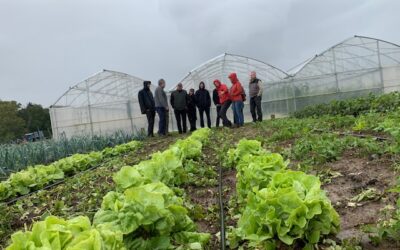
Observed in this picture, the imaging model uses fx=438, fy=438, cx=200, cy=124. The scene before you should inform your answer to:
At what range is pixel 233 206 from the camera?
3.44 m

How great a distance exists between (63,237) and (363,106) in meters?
12.0

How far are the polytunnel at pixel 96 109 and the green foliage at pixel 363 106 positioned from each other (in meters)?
8.43

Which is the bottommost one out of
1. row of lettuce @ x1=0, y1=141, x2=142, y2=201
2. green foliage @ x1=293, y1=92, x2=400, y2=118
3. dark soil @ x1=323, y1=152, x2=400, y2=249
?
dark soil @ x1=323, y1=152, x2=400, y2=249

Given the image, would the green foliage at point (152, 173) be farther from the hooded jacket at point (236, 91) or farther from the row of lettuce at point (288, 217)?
the hooded jacket at point (236, 91)

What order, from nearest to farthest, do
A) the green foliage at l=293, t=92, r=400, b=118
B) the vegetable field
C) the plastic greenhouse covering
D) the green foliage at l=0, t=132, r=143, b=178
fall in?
the vegetable field, the green foliage at l=0, t=132, r=143, b=178, the green foliage at l=293, t=92, r=400, b=118, the plastic greenhouse covering

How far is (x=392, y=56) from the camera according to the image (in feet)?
63.5

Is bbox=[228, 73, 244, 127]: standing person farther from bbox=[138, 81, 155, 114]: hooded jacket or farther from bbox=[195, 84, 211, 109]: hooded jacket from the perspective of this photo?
bbox=[138, 81, 155, 114]: hooded jacket

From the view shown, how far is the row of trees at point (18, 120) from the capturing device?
44.3 m

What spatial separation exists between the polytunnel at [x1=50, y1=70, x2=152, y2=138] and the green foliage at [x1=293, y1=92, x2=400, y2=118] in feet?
27.7

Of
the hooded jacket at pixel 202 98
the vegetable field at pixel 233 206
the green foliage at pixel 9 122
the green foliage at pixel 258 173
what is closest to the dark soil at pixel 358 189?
the vegetable field at pixel 233 206

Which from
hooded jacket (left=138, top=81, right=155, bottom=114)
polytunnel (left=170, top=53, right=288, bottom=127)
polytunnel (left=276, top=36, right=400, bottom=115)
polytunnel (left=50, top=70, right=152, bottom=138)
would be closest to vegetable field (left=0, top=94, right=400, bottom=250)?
hooded jacket (left=138, top=81, right=155, bottom=114)

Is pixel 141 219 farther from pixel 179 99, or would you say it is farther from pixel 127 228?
pixel 179 99

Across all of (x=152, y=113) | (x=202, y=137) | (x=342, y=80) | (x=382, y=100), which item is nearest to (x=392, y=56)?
(x=342, y=80)

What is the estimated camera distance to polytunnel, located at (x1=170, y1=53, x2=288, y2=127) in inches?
830
